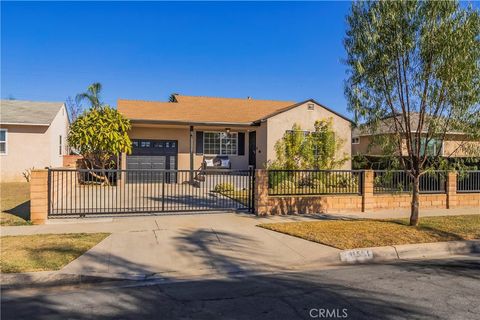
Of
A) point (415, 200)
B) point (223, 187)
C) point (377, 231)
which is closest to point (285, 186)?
point (377, 231)

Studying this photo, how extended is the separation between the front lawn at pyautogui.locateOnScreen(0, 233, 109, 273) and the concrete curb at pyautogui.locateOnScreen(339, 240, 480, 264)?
16.6 ft

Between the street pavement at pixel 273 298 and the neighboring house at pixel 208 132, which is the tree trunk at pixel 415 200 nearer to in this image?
the street pavement at pixel 273 298

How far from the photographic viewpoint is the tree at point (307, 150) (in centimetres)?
1717

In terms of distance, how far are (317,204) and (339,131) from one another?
356 inches

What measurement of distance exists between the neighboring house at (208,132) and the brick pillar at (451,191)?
6.23m

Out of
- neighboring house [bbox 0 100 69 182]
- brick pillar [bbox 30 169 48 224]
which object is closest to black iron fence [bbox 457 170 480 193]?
brick pillar [bbox 30 169 48 224]

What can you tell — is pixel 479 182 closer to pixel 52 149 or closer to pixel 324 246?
pixel 324 246

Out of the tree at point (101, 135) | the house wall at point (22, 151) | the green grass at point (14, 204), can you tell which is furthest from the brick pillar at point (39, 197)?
the house wall at point (22, 151)

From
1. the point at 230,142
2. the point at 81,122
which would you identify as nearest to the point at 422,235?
the point at 230,142

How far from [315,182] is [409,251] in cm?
444

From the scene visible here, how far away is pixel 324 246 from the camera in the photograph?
7.47m

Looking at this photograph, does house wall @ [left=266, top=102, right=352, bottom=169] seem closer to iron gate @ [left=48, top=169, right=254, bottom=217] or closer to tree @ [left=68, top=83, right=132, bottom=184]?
iron gate @ [left=48, top=169, right=254, bottom=217]

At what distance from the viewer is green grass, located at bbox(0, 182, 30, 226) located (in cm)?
949

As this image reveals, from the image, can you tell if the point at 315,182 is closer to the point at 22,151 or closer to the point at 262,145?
the point at 262,145
